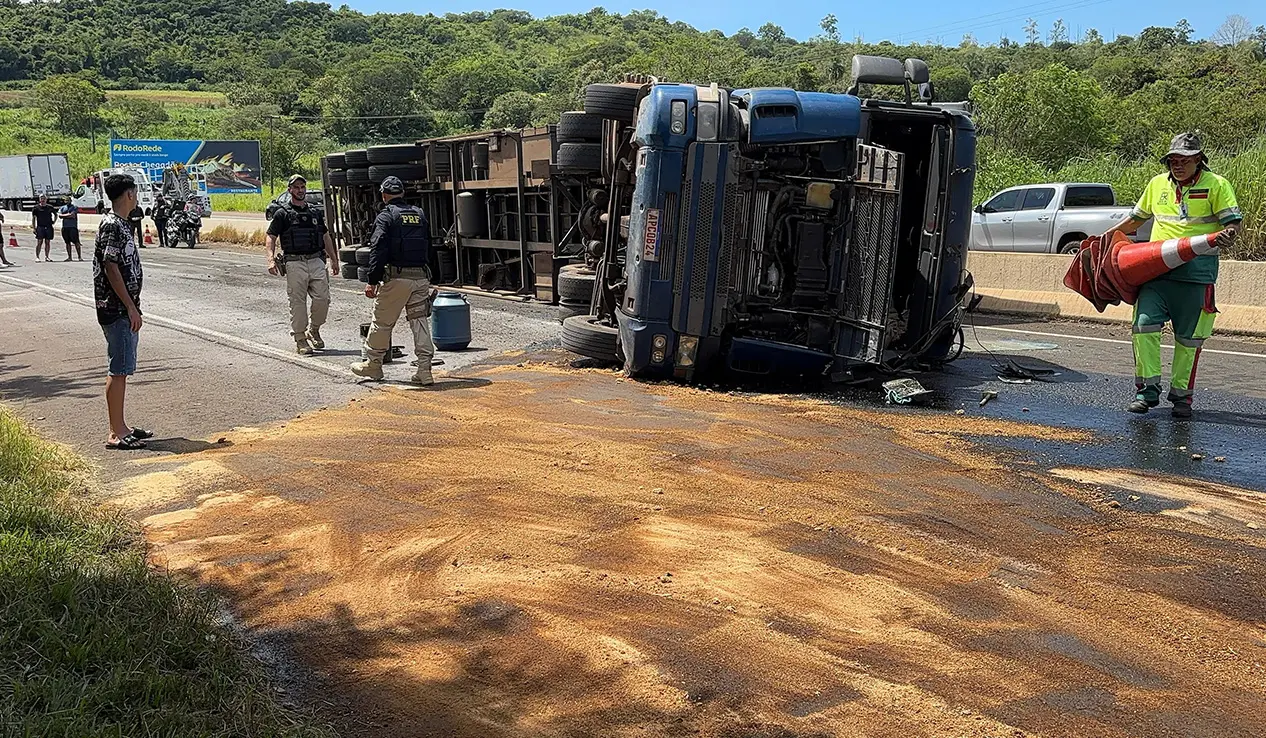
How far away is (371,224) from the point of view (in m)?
19.2

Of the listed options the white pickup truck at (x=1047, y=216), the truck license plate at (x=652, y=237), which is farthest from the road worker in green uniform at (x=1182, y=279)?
the white pickup truck at (x=1047, y=216)

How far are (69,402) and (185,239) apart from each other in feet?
87.2

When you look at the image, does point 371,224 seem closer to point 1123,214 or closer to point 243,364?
point 243,364

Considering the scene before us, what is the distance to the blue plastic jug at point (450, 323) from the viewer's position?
1059 centimetres

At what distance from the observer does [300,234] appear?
10430mm

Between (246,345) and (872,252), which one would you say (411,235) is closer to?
(246,345)

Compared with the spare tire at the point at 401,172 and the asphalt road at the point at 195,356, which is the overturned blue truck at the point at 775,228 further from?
the spare tire at the point at 401,172

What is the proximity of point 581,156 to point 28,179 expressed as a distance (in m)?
53.1

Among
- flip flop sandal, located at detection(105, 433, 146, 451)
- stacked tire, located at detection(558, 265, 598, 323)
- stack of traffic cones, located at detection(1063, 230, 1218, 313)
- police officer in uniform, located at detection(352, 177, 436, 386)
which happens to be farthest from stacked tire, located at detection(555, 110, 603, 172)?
flip flop sandal, located at detection(105, 433, 146, 451)

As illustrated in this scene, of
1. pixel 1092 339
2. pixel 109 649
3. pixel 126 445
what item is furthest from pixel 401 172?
pixel 109 649

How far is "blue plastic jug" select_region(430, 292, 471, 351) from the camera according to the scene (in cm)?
1059

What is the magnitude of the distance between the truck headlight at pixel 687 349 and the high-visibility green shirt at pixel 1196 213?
3329 millimetres

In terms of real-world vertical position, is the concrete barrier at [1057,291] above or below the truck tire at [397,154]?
below

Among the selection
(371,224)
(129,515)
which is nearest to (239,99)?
(371,224)
